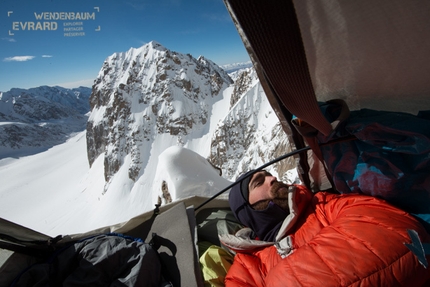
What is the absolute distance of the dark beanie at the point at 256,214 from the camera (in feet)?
6.24

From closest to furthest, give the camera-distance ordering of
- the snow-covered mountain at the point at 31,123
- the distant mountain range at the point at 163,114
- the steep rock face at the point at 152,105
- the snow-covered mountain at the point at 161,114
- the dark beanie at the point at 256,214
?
the dark beanie at the point at 256,214 < the distant mountain range at the point at 163,114 < the snow-covered mountain at the point at 161,114 < the steep rock face at the point at 152,105 < the snow-covered mountain at the point at 31,123

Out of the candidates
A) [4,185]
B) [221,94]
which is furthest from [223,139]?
[4,185]

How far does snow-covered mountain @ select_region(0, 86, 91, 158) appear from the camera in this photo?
4872 inches

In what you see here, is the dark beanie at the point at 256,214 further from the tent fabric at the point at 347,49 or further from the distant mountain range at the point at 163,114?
the distant mountain range at the point at 163,114

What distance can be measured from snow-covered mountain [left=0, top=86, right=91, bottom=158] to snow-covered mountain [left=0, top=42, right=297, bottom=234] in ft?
182

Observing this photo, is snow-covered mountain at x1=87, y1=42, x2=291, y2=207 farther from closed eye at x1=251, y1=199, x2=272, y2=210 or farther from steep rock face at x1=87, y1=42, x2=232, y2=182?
closed eye at x1=251, y1=199, x2=272, y2=210

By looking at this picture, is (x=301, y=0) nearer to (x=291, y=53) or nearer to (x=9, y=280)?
(x=291, y=53)

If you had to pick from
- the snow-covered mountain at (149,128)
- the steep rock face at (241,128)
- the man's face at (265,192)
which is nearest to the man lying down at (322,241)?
the man's face at (265,192)

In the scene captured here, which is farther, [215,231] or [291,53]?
[215,231]

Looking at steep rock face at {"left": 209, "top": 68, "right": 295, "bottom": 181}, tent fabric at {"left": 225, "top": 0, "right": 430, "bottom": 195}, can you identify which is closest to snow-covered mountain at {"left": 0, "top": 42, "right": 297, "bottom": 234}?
steep rock face at {"left": 209, "top": 68, "right": 295, "bottom": 181}

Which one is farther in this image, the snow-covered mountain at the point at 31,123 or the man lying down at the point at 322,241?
the snow-covered mountain at the point at 31,123

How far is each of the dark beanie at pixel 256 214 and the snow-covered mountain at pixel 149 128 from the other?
1073 inches

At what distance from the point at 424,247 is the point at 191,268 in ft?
4.86

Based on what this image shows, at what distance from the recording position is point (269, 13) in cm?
78
